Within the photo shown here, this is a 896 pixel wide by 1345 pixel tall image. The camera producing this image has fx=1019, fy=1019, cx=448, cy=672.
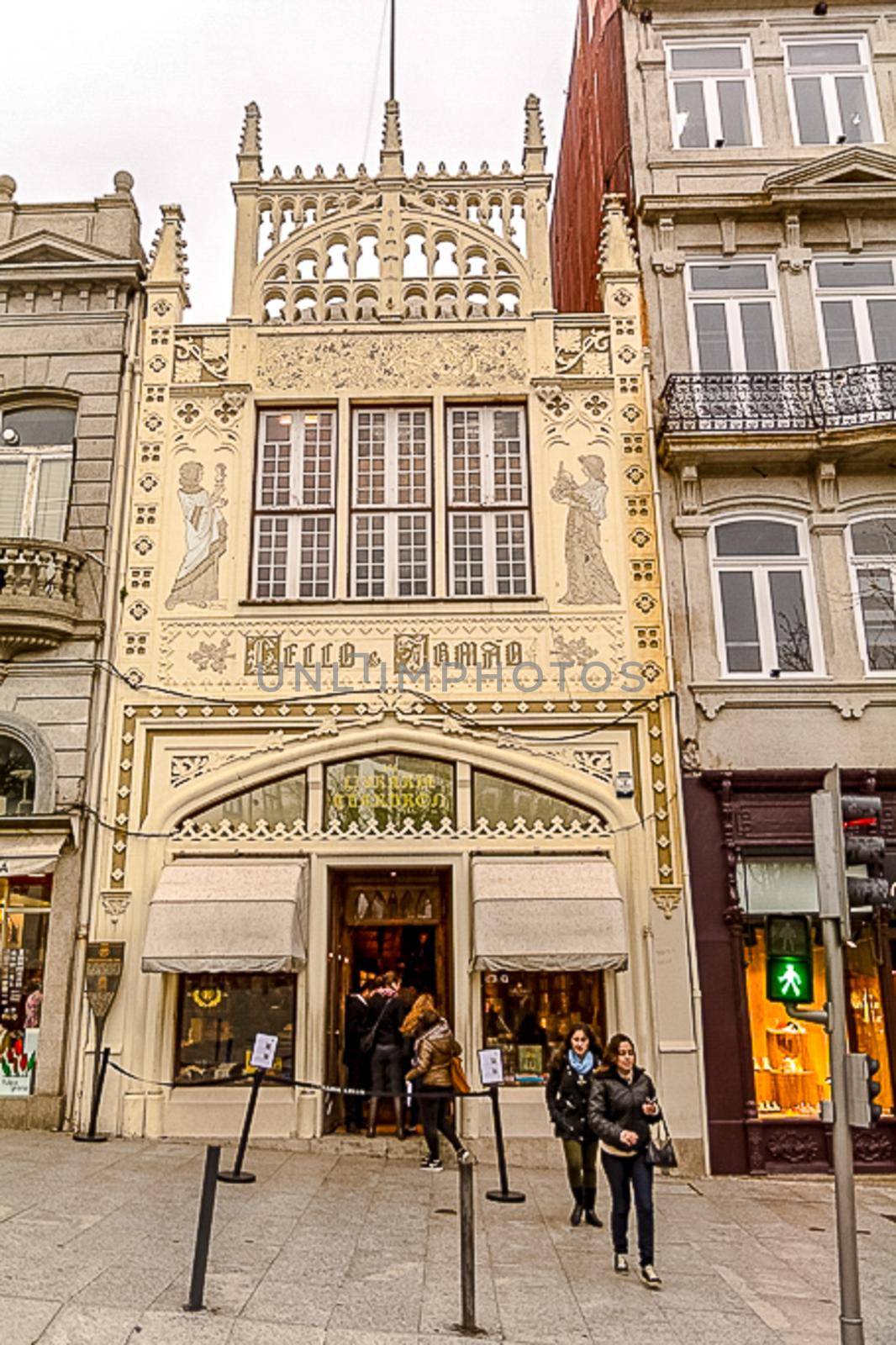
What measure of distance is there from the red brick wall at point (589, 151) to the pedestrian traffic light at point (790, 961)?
13.6 meters

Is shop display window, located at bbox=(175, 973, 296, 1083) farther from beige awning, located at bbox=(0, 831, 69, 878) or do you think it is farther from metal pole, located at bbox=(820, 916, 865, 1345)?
metal pole, located at bbox=(820, 916, 865, 1345)

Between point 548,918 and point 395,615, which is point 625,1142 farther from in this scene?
point 395,615

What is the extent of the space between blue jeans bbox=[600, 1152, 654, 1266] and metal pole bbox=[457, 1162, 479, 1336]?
1589 mm

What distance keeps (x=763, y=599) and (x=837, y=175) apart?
708 centimetres

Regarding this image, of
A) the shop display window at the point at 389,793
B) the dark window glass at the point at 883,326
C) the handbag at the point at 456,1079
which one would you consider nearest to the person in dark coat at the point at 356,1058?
the shop display window at the point at 389,793

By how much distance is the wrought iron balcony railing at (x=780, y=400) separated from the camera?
14.6 m

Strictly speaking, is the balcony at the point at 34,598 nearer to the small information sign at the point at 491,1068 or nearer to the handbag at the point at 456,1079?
Result: the handbag at the point at 456,1079

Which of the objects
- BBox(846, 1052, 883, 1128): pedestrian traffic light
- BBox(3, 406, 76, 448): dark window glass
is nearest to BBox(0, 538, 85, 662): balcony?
BBox(3, 406, 76, 448): dark window glass

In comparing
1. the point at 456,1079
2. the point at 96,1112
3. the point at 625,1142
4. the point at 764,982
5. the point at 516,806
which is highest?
the point at 516,806

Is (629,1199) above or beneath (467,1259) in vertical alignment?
above

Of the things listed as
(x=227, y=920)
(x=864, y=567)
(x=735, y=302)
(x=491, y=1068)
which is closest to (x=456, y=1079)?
(x=491, y=1068)

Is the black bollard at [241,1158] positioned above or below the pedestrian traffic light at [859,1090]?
below

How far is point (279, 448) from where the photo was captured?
15.8 meters

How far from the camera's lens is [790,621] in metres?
14.4
